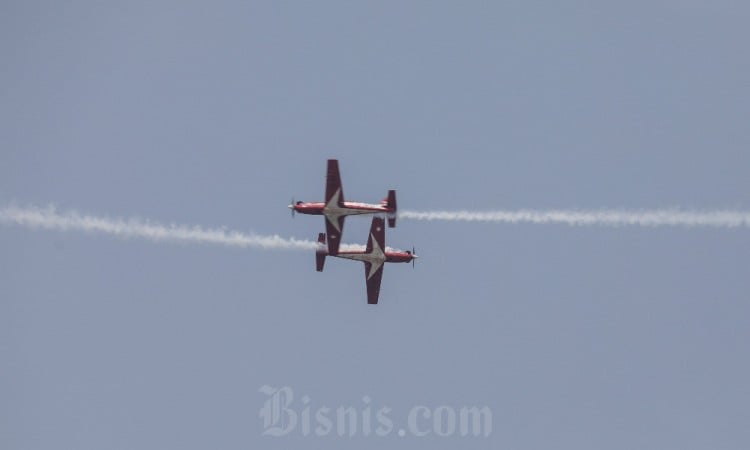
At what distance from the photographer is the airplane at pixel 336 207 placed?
394 feet

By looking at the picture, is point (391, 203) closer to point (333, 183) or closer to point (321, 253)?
point (333, 183)

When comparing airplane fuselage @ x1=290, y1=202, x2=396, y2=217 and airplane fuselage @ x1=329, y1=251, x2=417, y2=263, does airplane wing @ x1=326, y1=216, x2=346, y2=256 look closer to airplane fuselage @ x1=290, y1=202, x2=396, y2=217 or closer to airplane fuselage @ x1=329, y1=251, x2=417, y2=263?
airplane fuselage @ x1=290, y1=202, x2=396, y2=217

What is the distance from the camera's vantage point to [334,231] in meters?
122

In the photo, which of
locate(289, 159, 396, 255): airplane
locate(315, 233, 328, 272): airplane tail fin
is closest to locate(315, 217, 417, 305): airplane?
locate(315, 233, 328, 272): airplane tail fin

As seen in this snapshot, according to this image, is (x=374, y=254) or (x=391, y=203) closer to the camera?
(x=391, y=203)

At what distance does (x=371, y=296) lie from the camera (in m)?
127

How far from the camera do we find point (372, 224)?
411 ft

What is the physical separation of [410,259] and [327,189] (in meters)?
8.60

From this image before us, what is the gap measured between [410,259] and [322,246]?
5.54 m

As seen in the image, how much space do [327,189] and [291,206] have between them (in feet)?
8.25

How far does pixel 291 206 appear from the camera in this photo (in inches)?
4769

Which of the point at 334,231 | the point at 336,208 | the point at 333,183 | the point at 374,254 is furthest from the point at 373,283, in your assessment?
the point at 333,183

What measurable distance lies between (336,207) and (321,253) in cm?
523

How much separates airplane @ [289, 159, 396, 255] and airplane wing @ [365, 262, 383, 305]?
219 inches
